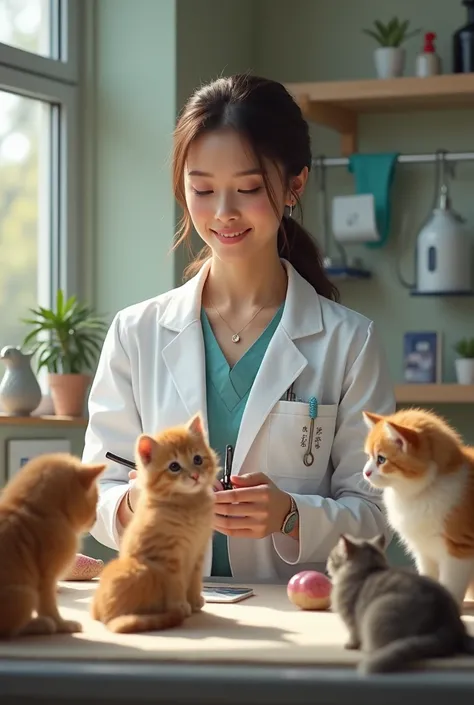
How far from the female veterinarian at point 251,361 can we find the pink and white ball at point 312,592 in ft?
1.03

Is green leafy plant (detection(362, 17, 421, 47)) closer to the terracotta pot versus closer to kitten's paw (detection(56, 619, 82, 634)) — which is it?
the terracotta pot

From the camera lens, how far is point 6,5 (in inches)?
125

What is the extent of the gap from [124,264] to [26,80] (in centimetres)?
61

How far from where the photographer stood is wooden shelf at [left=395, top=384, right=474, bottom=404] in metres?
3.38

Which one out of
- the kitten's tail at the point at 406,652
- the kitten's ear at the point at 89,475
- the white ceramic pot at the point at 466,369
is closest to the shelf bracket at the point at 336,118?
the white ceramic pot at the point at 466,369

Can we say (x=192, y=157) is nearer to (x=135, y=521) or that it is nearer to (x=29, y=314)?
(x=135, y=521)

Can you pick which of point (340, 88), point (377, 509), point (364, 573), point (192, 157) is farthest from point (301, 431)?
point (340, 88)

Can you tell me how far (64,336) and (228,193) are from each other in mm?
1520

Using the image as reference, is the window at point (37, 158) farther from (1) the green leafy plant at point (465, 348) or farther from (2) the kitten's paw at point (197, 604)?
(2) the kitten's paw at point (197, 604)

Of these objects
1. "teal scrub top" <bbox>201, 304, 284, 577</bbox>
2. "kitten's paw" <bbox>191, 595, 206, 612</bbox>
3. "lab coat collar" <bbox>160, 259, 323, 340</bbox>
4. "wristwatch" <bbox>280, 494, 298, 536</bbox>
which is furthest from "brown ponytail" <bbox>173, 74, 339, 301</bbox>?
"kitten's paw" <bbox>191, 595, 206, 612</bbox>

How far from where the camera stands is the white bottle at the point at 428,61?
346 cm

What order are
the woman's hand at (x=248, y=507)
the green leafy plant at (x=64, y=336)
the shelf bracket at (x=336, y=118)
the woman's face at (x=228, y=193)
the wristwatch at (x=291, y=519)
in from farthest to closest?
the shelf bracket at (x=336, y=118) → the green leafy plant at (x=64, y=336) → the woman's face at (x=228, y=193) → the wristwatch at (x=291, y=519) → the woman's hand at (x=248, y=507)

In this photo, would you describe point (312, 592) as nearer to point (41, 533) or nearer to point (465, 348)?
point (41, 533)

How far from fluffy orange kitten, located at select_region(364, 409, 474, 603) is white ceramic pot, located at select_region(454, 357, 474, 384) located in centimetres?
220
